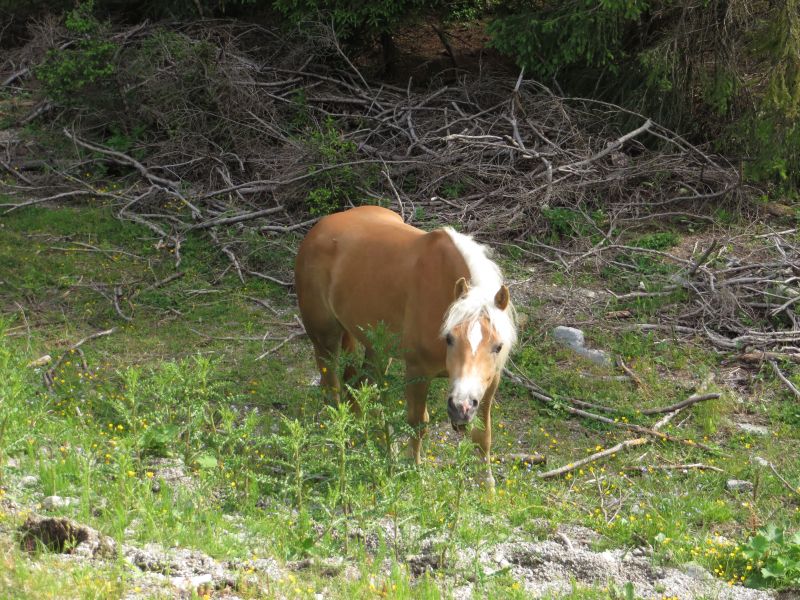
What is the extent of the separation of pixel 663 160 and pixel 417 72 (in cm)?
423

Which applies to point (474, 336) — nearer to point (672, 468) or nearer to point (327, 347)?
point (672, 468)

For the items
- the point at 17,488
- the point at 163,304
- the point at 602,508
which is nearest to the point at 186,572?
the point at 17,488

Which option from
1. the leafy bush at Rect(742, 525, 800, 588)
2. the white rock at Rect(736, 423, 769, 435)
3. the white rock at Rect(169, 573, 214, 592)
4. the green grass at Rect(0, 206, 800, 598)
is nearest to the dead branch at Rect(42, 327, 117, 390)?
→ the green grass at Rect(0, 206, 800, 598)

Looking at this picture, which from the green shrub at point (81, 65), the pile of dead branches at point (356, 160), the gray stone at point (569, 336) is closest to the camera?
the gray stone at point (569, 336)

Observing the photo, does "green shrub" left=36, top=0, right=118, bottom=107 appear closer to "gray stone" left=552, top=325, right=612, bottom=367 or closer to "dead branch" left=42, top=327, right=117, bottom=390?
"dead branch" left=42, top=327, right=117, bottom=390

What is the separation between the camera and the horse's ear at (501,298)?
17.4 ft

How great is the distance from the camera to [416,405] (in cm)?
592

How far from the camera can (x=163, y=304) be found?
9117mm

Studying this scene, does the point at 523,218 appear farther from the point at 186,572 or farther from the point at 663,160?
the point at 186,572

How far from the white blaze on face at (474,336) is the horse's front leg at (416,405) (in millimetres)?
705

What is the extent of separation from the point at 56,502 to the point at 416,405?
2.31 metres

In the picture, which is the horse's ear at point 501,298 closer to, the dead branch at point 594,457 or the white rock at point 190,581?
the dead branch at point 594,457

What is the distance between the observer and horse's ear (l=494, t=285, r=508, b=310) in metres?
5.32

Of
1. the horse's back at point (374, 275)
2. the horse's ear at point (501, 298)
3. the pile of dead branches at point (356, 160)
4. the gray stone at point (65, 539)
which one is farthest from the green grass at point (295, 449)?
the pile of dead branches at point (356, 160)
